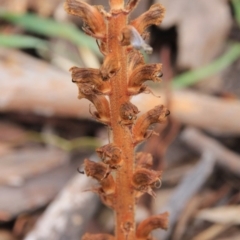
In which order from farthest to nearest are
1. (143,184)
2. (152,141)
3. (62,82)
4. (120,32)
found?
(62,82)
(152,141)
(143,184)
(120,32)

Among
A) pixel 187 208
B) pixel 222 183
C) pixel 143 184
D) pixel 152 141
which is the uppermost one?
pixel 152 141

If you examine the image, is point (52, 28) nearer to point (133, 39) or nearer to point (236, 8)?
point (236, 8)

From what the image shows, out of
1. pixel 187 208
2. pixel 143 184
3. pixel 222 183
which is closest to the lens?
pixel 143 184

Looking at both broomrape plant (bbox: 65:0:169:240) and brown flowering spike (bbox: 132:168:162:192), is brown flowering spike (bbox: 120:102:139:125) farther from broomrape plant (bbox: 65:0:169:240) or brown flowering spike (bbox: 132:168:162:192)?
brown flowering spike (bbox: 132:168:162:192)

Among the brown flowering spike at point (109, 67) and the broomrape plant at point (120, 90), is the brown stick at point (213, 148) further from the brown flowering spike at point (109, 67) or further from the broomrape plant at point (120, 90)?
the brown flowering spike at point (109, 67)

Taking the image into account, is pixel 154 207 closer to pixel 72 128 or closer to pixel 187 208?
pixel 187 208

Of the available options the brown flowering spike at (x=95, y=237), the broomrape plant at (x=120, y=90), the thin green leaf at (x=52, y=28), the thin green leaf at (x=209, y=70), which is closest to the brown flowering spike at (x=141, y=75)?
the broomrape plant at (x=120, y=90)

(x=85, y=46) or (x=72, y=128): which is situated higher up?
(x=85, y=46)

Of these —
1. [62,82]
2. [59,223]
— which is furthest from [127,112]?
[62,82]

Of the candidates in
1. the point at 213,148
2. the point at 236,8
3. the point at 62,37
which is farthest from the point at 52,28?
the point at 213,148
